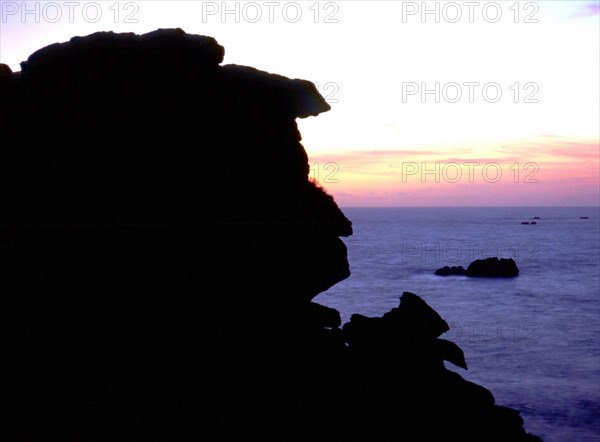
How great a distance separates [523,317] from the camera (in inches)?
2586

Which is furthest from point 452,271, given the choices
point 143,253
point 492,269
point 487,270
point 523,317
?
point 143,253

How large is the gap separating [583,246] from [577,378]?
399 feet

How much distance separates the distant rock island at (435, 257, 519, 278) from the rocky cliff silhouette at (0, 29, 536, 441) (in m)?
79.1

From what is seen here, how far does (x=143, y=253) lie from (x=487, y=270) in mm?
83498

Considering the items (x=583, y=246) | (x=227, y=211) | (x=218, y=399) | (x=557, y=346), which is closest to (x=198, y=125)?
(x=227, y=211)

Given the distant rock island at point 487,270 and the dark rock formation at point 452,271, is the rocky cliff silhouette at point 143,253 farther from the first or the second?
the dark rock formation at point 452,271

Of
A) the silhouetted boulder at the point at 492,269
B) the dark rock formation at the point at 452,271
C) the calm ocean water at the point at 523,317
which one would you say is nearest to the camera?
the calm ocean water at the point at 523,317

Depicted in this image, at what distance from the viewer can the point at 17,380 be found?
47.6ft

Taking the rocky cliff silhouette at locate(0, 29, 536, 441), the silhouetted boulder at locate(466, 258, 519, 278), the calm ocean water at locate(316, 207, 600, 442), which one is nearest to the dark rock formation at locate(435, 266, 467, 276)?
the silhouetted boulder at locate(466, 258, 519, 278)

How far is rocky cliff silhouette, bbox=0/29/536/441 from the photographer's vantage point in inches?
575

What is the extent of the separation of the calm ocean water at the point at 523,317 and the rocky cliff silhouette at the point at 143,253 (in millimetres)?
22521

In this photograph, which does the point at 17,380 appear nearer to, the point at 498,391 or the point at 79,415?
the point at 79,415

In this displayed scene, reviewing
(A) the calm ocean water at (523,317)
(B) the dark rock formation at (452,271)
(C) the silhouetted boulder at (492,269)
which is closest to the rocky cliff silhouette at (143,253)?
(A) the calm ocean water at (523,317)

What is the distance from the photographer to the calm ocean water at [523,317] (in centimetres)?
3700
